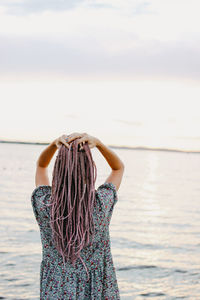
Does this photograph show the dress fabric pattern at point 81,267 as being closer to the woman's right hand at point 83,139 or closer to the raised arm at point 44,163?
the raised arm at point 44,163

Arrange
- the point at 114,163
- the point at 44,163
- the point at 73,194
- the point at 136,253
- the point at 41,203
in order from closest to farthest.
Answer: the point at 73,194, the point at 41,203, the point at 114,163, the point at 44,163, the point at 136,253

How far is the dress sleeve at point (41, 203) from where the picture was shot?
9.22 feet

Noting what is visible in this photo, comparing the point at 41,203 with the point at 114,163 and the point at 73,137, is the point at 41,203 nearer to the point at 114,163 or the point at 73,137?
the point at 73,137

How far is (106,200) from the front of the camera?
9.37 ft

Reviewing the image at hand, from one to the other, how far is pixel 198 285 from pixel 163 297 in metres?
1.13

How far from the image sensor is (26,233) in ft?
45.8

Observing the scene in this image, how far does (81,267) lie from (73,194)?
1.70 feet

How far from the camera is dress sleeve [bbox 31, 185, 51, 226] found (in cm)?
281

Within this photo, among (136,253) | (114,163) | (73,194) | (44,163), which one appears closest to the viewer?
(73,194)

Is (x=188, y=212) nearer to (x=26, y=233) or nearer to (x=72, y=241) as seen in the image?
(x=26, y=233)

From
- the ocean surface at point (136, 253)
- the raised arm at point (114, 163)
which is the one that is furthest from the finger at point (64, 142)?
the ocean surface at point (136, 253)

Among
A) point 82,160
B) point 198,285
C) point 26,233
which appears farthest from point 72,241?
point 26,233

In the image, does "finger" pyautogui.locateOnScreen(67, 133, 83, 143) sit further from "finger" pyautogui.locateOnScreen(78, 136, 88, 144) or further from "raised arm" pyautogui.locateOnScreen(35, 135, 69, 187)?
"raised arm" pyautogui.locateOnScreen(35, 135, 69, 187)

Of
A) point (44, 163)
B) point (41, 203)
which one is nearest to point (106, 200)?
point (41, 203)
